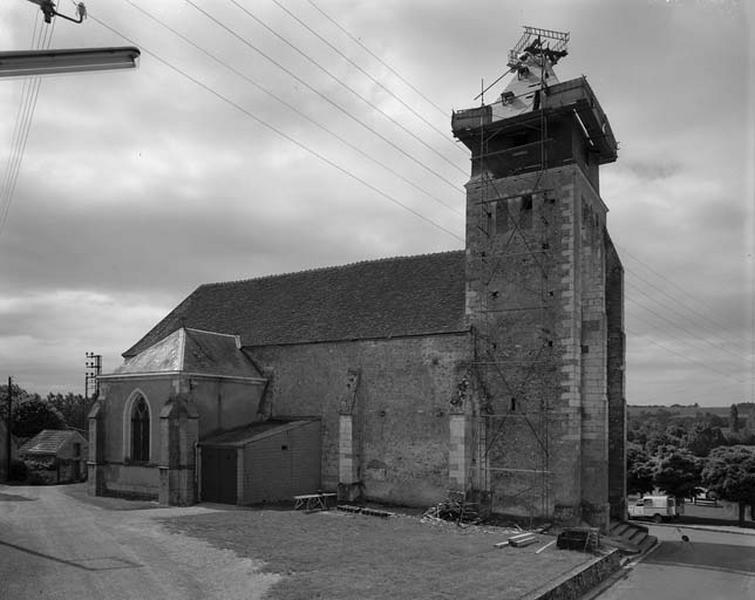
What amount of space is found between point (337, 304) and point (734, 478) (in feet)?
88.7

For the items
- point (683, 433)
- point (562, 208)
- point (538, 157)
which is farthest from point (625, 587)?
point (683, 433)

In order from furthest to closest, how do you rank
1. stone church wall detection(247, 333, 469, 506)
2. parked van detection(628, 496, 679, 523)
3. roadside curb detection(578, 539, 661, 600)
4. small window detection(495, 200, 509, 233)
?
parked van detection(628, 496, 679, 523)
small window detection(495, 200, 509, 233)
stone church wall detection(247, 333, 469, 506)
roadside curb detection(578, 539, 661, 600)

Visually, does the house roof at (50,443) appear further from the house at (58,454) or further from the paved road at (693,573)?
the paved road at (693,573)

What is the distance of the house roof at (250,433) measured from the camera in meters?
26.5

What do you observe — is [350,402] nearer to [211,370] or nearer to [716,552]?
[211,370]

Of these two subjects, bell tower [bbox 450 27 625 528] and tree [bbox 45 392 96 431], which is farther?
tree [bbox 45 392 96 431]

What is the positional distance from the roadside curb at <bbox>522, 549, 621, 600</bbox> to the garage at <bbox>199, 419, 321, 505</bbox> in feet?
43.9

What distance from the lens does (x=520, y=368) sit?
24.5 metres

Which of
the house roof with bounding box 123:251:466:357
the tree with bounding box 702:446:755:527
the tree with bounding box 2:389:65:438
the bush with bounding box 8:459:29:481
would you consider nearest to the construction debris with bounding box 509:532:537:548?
the house roof with bounding box 123:251:466:357

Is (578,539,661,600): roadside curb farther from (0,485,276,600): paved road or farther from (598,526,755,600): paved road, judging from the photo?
(0,485,276,600): paved road

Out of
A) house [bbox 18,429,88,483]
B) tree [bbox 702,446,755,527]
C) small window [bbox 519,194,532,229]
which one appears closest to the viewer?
small window [bbox 519,194,532,229]

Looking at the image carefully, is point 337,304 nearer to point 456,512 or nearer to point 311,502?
point 311,502

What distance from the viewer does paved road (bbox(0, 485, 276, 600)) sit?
12.6 metres

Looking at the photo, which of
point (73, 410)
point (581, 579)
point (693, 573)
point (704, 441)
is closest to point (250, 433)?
point (581, 579)
